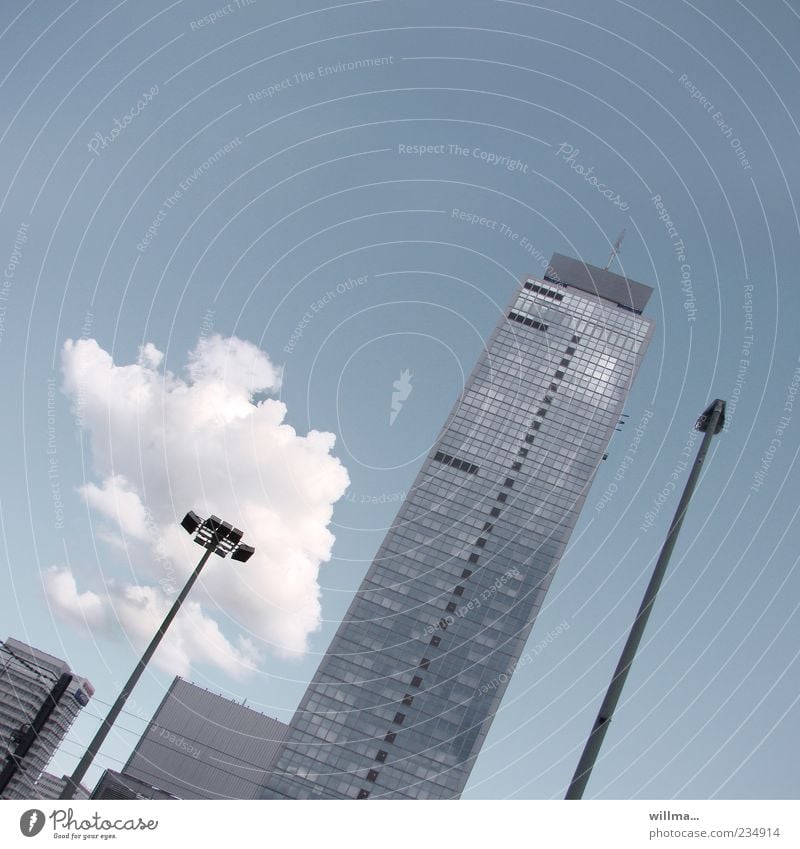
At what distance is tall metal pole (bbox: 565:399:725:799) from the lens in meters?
11.2

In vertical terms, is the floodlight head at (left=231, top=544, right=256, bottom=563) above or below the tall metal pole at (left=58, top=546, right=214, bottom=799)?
above

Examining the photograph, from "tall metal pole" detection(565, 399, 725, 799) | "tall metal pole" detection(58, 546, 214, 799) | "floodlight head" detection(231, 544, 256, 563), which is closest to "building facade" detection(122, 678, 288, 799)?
"floodlight head" detection(231, 544, 256, 563)

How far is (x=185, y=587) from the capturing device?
65.2 ft

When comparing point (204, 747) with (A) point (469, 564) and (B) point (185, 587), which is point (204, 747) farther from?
(B) point (185, 587)

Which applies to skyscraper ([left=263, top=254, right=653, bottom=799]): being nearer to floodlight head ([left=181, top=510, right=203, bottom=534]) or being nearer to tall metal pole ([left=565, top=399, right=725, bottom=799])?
floodlight head ([left=181, top=510, right=203, bottom=534])

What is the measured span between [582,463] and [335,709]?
48865mm

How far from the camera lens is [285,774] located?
310 feet

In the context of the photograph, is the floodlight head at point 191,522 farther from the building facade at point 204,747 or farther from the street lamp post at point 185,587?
the building facade at point 204,747

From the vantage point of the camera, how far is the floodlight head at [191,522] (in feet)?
81.7

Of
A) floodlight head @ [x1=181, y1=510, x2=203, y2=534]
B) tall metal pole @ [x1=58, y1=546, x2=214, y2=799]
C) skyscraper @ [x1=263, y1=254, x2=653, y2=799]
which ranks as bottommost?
tall metal pole @ [x1=58, y1=546, x2=214, y2=799]

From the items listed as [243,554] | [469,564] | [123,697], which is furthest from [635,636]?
[469,564]

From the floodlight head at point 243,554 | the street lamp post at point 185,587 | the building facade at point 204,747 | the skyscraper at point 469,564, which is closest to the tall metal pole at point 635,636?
the street lamp post at point 185,587

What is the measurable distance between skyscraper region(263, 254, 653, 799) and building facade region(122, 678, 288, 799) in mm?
29447
